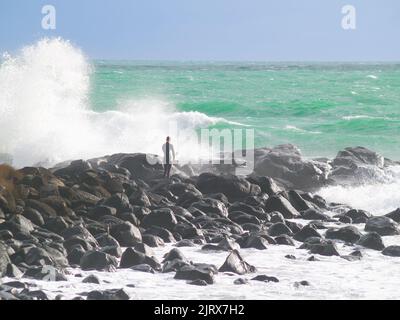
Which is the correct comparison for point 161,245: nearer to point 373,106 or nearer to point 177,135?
point 177,135

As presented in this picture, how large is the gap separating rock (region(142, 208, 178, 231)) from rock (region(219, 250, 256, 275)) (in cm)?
260

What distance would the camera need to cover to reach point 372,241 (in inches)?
508

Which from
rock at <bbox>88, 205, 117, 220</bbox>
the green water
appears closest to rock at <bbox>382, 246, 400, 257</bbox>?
rock at <bbox>88, 205, 117, 220</bbox>

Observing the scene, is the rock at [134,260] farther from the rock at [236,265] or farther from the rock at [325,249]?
the rock at [325,249]

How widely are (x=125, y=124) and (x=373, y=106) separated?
20.0m

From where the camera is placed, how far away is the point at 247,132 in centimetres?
3275

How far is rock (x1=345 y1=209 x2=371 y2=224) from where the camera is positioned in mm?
15586

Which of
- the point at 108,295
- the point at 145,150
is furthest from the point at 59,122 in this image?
the point at 108,295

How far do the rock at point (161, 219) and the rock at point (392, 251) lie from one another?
10.9ft

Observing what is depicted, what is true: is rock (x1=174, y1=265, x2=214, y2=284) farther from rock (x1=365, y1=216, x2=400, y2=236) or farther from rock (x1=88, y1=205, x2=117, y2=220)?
rock (x1=365, y1=216, x2=400, y2=236)

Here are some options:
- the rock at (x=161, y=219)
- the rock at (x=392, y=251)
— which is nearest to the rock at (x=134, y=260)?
the rock at (x=161, y=219)

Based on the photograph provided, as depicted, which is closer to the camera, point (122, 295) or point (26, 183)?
point (122, 295)

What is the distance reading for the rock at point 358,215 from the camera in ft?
51.1

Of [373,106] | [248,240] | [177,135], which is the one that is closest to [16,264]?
[248,240]
